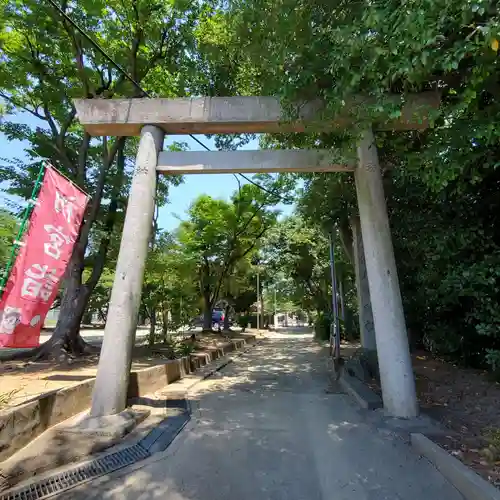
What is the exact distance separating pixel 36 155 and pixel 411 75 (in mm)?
11317

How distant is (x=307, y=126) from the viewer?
19.3 ft

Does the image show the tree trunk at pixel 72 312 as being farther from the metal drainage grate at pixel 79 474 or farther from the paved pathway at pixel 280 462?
the metal drainage grate at pixel 79 474

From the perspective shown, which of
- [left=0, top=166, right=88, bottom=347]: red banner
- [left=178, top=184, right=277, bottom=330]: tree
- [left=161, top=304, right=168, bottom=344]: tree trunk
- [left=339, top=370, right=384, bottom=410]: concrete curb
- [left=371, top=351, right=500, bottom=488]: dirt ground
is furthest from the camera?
[left=178, top=184, right=277, bottom=330]: tree

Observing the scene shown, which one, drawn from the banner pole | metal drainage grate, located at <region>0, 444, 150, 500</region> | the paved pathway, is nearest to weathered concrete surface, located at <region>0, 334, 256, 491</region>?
metal drainage grate, located at <region>0, 444, 150, 500</region>

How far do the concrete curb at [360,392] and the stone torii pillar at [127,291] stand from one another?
12.5 ft

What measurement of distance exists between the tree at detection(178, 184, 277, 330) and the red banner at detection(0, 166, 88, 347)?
11126mm

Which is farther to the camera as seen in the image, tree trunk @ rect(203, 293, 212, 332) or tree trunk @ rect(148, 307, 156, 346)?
tree trunk @ rect(203, 293, 212, 332)

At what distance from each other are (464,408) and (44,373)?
27.3ft

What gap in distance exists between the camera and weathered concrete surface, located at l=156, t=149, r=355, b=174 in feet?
20.3

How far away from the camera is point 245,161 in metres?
6.19

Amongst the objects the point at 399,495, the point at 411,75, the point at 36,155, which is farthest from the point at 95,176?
the point at 399,495

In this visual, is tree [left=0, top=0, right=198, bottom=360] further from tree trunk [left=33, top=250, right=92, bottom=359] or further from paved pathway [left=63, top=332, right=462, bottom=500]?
paved pathway [left=63, top=332, right=462, bottom=500]

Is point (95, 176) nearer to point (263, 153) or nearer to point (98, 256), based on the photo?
point (98, 256)

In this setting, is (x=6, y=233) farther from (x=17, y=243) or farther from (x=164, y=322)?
(x=17, y=243)
